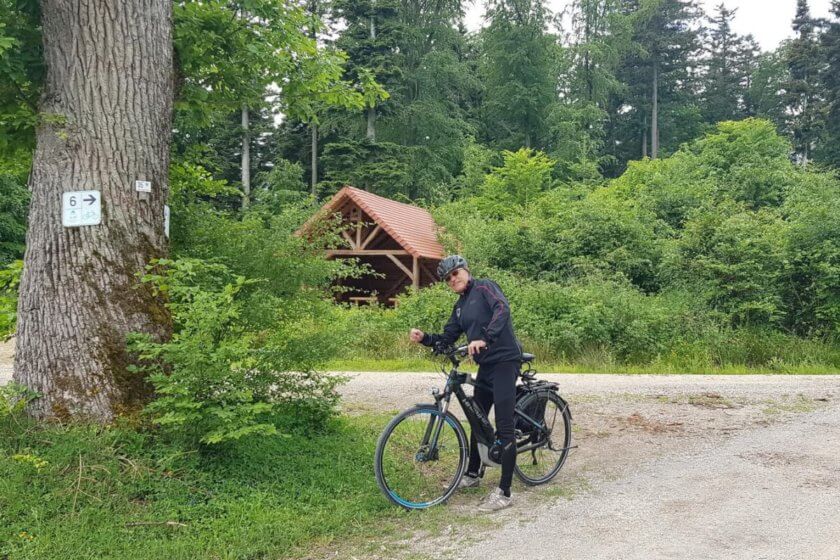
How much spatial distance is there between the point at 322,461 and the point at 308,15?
4335 millimetres

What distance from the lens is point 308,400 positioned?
580 centimetres

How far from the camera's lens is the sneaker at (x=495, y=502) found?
4680 mm

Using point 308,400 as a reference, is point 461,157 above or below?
above

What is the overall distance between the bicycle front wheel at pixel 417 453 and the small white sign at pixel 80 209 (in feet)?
8.72

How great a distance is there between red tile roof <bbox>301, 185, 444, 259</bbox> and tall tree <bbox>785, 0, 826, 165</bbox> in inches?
1289

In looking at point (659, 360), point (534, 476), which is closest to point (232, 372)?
point (534, 476)

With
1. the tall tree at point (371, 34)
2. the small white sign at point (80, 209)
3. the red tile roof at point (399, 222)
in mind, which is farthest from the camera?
the tall tree at point (371, 34)

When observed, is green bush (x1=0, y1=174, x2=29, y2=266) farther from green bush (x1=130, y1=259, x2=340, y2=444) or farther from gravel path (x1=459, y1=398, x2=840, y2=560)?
gravel path (x1=459, y1=398, x2=840, y2=560)

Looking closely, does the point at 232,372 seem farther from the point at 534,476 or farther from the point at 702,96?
the point at 702,96

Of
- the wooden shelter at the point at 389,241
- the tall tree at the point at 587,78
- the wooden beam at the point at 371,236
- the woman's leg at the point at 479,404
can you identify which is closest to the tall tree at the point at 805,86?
the tall tree at the point at 587,78

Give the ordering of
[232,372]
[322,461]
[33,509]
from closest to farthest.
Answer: [33,509] → [232,372] → [322,461]

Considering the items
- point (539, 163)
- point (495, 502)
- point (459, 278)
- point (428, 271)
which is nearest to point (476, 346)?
point (459, 278)

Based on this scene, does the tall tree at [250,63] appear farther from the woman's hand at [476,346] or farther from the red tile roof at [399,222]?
the red tile roof at [399,222]

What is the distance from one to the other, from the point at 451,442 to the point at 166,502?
2.02 metres
